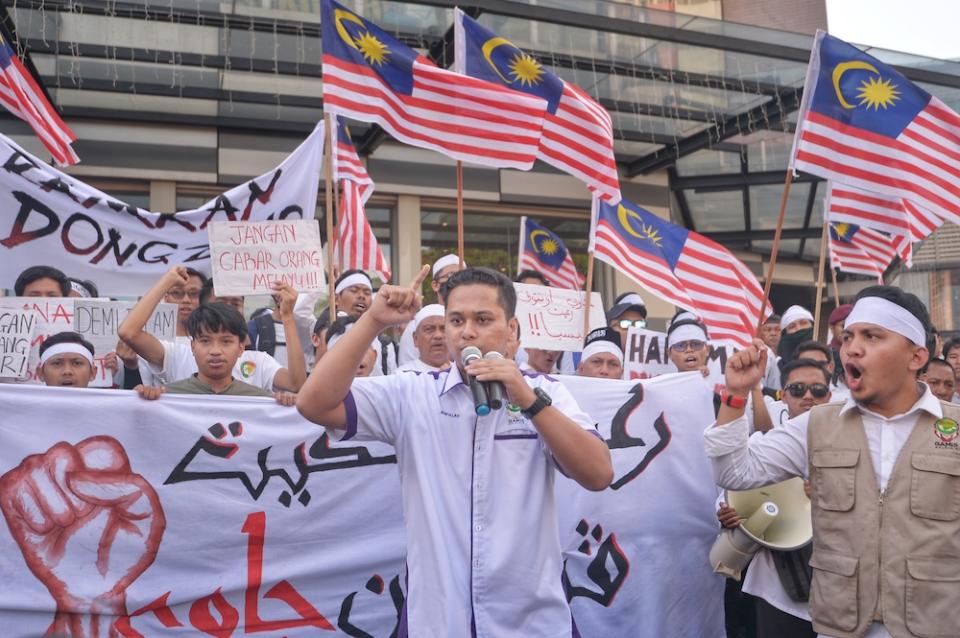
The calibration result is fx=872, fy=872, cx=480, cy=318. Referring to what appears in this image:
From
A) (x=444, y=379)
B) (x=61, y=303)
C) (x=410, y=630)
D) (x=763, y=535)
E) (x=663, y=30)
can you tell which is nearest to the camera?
(x=410, y=630)

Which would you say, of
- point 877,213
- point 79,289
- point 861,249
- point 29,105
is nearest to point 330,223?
point 79,289

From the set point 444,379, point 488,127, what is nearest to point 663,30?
point 488,127

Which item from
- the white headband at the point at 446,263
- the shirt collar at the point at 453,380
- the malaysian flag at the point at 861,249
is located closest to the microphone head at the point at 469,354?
the shirt collar at the point at 453,380

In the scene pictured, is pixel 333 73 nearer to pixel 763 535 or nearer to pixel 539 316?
pixel 539 316

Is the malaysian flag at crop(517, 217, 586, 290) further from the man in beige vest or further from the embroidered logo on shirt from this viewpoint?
the man in beige vest

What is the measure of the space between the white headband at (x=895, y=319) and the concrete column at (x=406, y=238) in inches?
357

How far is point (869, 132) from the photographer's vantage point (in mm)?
5340

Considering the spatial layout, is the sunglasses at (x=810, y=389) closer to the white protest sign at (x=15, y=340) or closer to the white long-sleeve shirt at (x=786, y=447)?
the white long-sleeve shirt at (x=786, y=447)

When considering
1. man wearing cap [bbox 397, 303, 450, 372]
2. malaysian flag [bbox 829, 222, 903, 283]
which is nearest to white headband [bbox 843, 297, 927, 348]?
man wearing cap [bbox 397, 303, 450, 372]

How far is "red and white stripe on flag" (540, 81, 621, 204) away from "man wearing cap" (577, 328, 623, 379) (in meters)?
1.23

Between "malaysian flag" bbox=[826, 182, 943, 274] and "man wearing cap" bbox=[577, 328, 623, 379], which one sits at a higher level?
"malaysian flag" bbox=[826, 182, 943, 274]

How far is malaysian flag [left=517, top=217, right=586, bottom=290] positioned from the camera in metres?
8.63

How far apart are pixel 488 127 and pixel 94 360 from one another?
2.81 m

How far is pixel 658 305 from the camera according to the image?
515 inches
